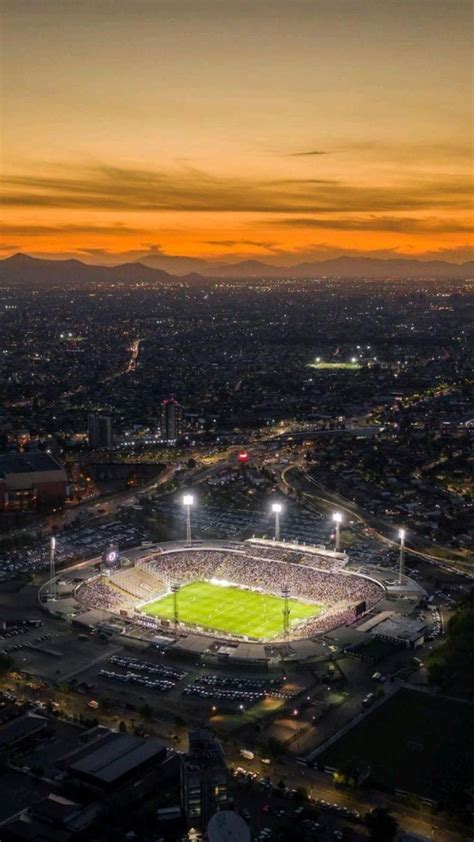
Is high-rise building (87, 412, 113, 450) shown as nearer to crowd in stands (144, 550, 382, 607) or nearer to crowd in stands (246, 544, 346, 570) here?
crowd in stands (144, 550, 382, 607)

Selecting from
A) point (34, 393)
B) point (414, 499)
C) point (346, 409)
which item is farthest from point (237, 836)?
point (34, 393)

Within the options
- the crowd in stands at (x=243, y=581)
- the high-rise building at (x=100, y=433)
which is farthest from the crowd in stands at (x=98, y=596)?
the high-rise building at (x=100, y=433)

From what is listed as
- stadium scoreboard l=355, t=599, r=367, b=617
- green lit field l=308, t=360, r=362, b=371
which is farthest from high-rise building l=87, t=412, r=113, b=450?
green lit field l=308, t=360, r=362, b=371

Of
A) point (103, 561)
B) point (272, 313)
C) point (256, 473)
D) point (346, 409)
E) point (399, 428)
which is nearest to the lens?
point (103, 561)

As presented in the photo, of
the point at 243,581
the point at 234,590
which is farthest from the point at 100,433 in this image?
the point at 234,590

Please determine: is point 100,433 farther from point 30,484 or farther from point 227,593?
point 227,593

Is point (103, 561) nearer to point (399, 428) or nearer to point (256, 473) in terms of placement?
point (256, 473)
